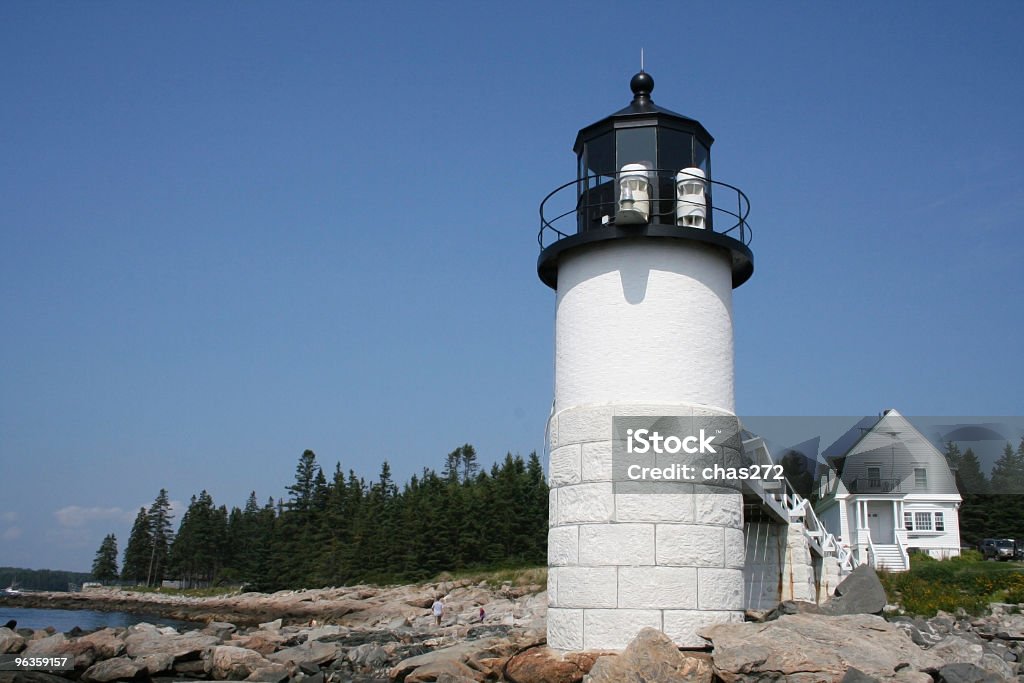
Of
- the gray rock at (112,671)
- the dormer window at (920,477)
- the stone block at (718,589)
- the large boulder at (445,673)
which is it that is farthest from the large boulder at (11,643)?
the dormer window at (920,477)

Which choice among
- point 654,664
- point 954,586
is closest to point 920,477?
point 954,586

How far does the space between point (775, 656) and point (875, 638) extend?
4.46ft

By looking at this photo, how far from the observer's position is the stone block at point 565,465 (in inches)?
420

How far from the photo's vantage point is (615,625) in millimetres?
10070

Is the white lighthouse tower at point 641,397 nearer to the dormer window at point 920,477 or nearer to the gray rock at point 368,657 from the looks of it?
the gray rock at point 368,657

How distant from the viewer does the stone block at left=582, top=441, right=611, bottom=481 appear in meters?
10.4

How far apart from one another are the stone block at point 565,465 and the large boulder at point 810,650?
233 centimetres

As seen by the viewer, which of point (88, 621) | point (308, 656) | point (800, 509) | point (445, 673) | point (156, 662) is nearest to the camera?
point (445, 673)

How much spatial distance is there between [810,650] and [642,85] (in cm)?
736

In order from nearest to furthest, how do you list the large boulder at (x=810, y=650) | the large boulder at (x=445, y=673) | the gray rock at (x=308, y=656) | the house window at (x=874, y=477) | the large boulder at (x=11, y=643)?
the large boulder at (x=810, y=650) < the large boulder at (x=445, y=673) < the gray rock at (x=308, y=656) < the large boulder at (x=11, y=643) < the house window at (x=874, y=477)

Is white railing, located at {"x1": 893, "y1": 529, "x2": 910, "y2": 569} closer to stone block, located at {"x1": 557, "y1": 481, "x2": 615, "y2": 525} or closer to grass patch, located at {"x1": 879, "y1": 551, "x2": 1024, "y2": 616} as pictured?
grass patch, located at {"x1": 879, "y1": 551, "x2": 1024, "y2": 616}

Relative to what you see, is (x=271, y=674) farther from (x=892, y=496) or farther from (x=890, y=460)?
(x=892, y=496)

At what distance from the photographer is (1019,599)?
24453 mm

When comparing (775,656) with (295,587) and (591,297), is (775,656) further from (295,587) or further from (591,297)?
(295,587)
